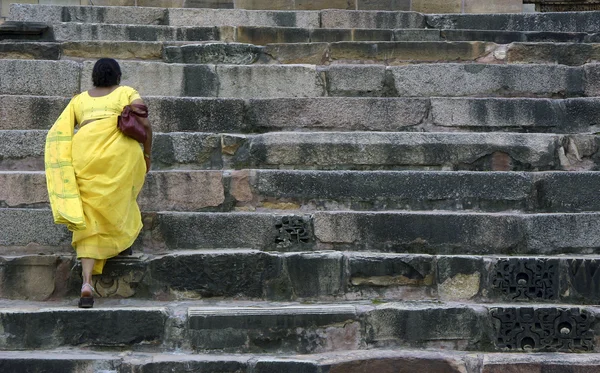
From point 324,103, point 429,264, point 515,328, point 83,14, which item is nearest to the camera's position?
point 515,328

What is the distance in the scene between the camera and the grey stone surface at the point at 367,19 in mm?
9211

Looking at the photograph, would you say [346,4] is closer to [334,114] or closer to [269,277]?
[334,114]


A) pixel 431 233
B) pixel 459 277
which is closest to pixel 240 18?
pixel 431 233

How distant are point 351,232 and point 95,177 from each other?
5.45 feet

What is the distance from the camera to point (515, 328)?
492 cm

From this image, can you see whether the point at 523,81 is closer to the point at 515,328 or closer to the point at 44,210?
the point at 515,328

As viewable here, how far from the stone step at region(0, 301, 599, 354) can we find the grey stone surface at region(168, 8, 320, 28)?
15.8ft

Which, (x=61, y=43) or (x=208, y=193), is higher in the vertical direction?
(x=61, y=43)

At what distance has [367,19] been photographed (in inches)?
364

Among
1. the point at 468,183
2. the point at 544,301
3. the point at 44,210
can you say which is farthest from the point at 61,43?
the point at 544,301

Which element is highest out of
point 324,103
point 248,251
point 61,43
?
point 61,43

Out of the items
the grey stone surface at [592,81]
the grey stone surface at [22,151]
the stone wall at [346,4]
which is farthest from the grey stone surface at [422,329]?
the stone wall at [346,4]

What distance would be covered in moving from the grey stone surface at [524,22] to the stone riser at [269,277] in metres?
4.38

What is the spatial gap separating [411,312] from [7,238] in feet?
8.56
